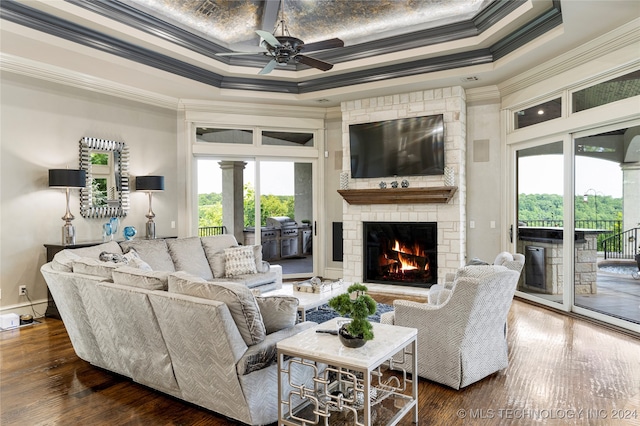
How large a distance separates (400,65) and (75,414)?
5513 millimetres

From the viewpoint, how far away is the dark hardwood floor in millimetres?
2611

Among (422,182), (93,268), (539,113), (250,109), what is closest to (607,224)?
(539,113)

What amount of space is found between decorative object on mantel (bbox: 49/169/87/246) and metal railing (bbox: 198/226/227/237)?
217cm

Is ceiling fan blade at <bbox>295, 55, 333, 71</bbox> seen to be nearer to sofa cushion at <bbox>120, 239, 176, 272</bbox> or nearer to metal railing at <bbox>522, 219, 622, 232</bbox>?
sofa cushion at <bbox>120, 239, 176, 272</bbox>

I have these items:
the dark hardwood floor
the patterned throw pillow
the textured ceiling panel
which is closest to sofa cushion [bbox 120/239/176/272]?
the patterned throw pillow

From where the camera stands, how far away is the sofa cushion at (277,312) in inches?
105

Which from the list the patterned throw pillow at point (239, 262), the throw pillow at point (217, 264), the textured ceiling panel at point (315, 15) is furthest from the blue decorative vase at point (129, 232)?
the textured ceiling panel at point (315, 15)

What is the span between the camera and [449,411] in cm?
269

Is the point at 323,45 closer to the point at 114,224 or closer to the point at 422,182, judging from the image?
the point at 422,182

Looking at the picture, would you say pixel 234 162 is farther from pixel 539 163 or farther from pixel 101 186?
pixel 539 163

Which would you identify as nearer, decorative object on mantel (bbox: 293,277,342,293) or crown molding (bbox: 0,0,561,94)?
crown molding (bbox: 0,0,561,94)

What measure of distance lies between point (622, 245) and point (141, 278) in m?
4.83

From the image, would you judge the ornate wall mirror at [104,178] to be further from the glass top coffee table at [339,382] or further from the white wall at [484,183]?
the white wall at [484,183]

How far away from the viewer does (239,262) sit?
5.58m
